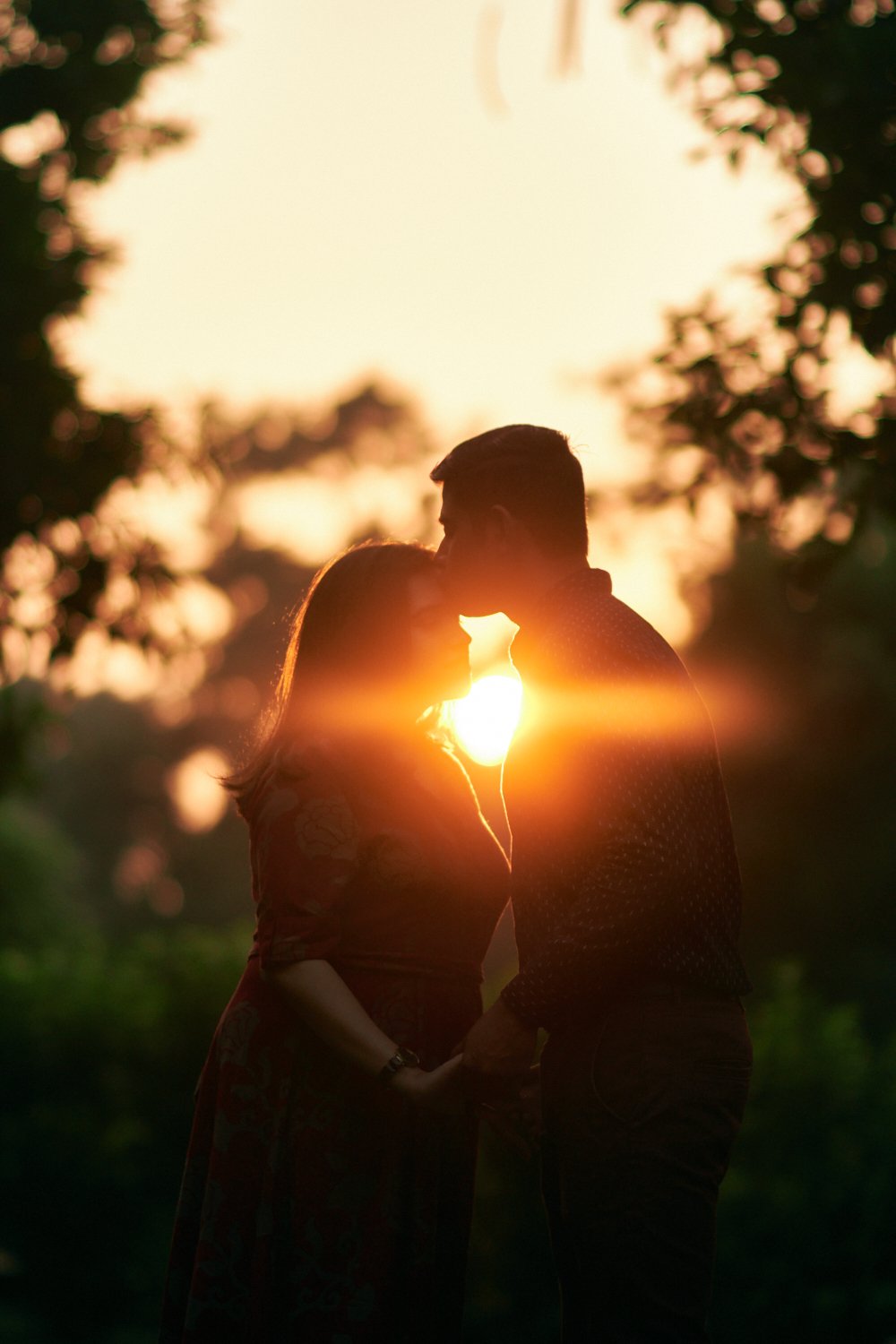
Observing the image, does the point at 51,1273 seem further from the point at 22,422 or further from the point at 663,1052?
the point at 22,422

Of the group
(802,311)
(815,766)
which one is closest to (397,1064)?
(802,311)

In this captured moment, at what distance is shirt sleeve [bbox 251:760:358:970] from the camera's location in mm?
3439

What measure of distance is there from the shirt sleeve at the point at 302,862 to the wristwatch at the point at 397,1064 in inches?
11.1

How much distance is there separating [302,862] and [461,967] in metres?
0.52

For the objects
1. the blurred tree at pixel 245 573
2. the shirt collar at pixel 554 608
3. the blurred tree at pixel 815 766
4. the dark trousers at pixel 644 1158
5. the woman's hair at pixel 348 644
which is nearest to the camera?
the dark trousers at pixel 644 1158

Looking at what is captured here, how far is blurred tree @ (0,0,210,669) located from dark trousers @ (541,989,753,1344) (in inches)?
515

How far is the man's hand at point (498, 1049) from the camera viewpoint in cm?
314

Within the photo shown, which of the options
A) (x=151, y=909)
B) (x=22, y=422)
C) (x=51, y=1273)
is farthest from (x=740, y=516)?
(x=151, y=909)

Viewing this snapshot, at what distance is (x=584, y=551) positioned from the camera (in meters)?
3.46

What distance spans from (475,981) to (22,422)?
12482mm

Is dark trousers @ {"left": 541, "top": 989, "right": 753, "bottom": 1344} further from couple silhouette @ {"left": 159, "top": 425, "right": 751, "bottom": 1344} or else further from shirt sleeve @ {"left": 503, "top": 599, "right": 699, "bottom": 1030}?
shirt sleeve @ {"left": 503, "top": 599, "right": 699, "bottom": 1030}

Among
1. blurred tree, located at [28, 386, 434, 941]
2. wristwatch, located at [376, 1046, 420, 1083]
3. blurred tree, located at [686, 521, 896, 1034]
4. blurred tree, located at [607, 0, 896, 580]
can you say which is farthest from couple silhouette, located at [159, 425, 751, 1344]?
blurred tree, located at [28, 386, 434, 941]

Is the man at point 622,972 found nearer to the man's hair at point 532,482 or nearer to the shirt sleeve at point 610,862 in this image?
the shirt sleeve at point 610,862

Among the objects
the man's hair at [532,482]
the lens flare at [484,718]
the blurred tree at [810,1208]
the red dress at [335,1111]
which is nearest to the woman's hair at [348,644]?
the red dress at [335,1111]
